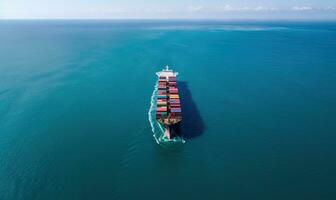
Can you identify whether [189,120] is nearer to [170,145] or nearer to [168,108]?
[168,108]

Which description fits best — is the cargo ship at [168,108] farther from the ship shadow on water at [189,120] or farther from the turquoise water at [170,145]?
the turquoise water at [170,145]

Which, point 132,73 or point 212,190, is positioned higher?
point 132,73

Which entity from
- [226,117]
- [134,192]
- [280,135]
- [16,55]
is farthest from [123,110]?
[16,55]

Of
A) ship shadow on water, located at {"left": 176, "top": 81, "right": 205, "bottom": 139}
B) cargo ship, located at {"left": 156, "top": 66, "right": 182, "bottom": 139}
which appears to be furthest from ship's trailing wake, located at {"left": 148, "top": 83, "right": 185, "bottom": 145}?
ship shadow on water, located at {"left": 176, "top": 81, "right": 205, "bottom": 139}

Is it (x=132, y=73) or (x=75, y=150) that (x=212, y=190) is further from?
(x=132, y=73)

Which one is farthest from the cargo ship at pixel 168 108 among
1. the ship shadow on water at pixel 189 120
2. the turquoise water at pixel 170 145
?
the turquoise water at pixel 170 145
